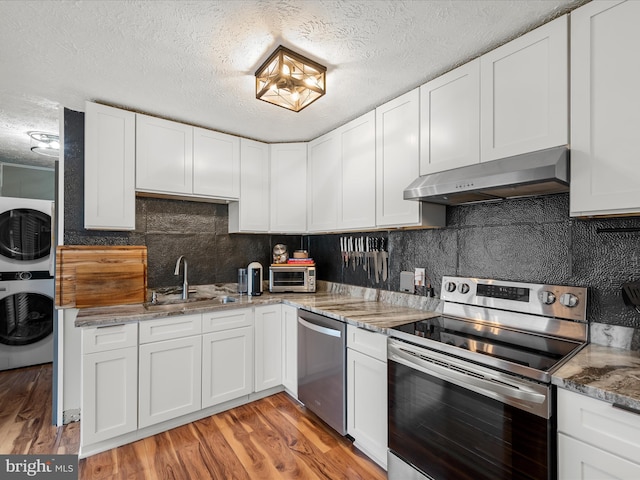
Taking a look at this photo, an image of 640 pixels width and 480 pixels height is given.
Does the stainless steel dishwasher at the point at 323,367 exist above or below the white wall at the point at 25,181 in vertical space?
below

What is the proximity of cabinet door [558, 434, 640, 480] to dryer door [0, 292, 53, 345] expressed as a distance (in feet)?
14.7

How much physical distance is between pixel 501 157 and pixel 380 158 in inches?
33.2

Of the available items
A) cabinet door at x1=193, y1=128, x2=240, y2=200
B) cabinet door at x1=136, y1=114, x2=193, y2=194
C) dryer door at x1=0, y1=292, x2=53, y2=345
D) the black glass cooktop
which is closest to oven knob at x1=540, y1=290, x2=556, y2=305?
the black glass cooktop

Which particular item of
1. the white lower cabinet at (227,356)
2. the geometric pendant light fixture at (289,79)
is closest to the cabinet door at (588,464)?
the geometric pendant light fixture at (289,79)

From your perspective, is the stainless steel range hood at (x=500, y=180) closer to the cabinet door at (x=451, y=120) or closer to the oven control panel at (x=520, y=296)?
the cabinet door at (x=451, y=120)

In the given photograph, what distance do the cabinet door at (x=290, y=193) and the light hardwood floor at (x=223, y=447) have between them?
1.57 metres

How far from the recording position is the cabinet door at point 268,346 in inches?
103

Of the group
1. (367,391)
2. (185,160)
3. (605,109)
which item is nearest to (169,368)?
(367,391)

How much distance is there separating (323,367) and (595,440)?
1.49m

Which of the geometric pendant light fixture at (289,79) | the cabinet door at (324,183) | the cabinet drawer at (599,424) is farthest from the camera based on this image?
the cabinet door at (324,183)

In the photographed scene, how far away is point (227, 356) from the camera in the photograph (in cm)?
246

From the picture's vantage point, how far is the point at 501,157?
1.60 m

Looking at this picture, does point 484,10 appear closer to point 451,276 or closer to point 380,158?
point 380,158

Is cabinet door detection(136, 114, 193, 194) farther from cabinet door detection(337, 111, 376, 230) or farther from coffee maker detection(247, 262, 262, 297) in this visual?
cabinet door detection(337, 111, 376, 230)
